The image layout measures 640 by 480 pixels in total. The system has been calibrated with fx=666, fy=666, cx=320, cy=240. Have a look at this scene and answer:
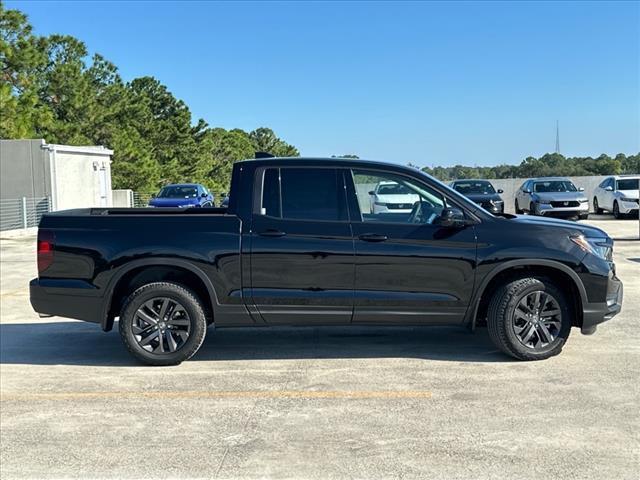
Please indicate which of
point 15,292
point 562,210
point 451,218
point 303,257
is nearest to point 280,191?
point 303,257

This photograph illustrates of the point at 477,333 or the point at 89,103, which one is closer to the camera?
the point at 477,333

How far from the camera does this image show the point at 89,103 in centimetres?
4222

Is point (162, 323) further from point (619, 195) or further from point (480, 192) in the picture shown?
point (619, 195)

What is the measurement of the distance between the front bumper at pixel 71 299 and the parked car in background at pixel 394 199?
2.70 m

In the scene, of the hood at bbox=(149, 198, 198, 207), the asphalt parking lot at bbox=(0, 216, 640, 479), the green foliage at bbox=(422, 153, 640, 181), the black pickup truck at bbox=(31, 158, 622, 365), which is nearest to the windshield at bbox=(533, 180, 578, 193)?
the hood at bbox=(149, 198, 198, 207)

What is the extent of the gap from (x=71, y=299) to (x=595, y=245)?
4.87 metres

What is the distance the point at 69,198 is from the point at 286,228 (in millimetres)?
26296

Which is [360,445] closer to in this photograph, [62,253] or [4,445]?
[4,445]

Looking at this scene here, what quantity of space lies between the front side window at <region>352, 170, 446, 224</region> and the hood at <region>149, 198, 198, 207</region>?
22431mm

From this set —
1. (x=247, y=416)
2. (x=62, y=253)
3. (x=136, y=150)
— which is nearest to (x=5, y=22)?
(x=136, y=150)

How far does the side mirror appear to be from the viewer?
593 cm

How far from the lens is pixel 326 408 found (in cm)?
505

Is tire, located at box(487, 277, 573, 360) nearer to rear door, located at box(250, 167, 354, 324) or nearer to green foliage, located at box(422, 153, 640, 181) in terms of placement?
rear door, located at box(250, 167, 354, 324)

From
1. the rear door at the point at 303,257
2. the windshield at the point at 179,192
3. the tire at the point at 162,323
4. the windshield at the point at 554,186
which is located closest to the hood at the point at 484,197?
the windshield at the point at 554,186
